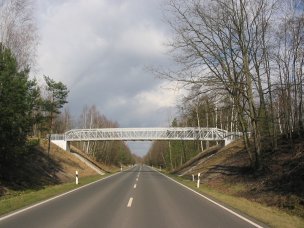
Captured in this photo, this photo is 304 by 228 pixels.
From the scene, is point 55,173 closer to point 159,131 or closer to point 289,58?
point 289,58

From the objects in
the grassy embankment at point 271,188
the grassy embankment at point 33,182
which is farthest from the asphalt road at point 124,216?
the grassy embankment at point 33,182

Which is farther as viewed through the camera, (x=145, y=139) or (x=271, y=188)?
(x=145, y=139)

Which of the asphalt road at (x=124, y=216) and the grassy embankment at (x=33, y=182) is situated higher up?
the grassy embankment at (x=33, y=182)

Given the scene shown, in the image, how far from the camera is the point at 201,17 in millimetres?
28469

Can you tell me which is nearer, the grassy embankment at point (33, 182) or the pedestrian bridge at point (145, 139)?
the grassy embankment at point (33, 182)

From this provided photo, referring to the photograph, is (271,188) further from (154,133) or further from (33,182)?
(154,133)

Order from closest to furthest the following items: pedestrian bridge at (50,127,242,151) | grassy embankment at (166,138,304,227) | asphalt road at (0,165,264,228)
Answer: asphalt road at (0,165,264,228) → grassy embankment at (166,138,304,227) → pedestrian bridge at (50,127,242,151)

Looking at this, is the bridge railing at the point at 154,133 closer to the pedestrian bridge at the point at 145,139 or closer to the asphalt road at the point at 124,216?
the pedestrian bridge at the point at 145,139

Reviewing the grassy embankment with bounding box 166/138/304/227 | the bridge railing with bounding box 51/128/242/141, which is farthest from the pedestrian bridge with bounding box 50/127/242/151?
the grassy embankment with bounding box 166/138/304/227

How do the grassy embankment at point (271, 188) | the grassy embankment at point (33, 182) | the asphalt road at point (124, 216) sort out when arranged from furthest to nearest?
1. the grassy embankment at point (33, 182)
2. the grassy embankment at point (271, 188)
3. the asphalt road at point (124, 216)

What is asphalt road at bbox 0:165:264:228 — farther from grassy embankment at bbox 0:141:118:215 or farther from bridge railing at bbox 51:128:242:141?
bridge railing at bbox 51:128:242:141

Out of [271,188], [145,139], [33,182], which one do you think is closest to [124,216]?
[271,188]

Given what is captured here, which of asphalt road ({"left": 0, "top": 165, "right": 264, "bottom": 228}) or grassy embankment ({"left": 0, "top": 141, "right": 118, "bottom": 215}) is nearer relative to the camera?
asphalt road ({"left": 0, "top": 165, "right": 264, "bottom": 228})

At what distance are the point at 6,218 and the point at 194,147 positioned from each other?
3231 inches
